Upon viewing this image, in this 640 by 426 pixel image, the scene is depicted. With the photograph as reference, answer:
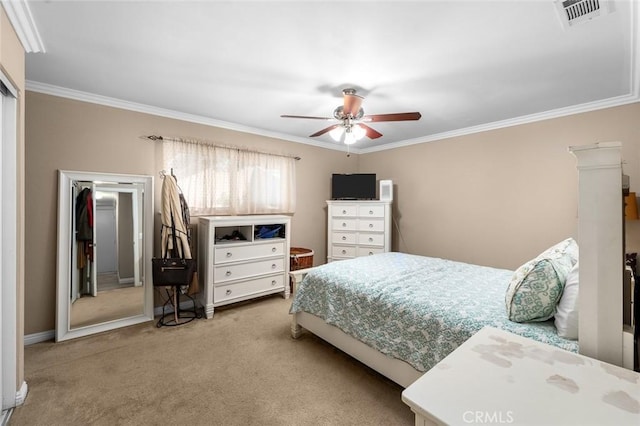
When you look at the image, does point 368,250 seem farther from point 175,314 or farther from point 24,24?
point 24,24

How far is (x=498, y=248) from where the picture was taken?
11.8ft

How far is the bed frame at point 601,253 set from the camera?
1.03m

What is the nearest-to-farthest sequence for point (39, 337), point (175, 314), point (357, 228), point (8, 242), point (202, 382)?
point (8, 242) < point (202, 382) < point (39, 337) < point (175, 314) < point (357, 228)

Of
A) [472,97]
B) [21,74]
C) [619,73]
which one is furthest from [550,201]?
[21,74]

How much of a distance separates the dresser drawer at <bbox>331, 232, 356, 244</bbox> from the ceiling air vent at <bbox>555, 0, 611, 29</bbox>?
11.0 feet

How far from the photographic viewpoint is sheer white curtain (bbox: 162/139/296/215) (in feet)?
11.2

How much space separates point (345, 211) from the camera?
455 centimetres

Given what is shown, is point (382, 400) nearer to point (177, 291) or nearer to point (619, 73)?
point (177, 291)

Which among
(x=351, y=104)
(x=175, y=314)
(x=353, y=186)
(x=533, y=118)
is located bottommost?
(x=175, y=314)

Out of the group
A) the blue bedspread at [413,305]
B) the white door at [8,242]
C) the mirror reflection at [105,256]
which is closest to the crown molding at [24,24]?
the white door at [8,242]

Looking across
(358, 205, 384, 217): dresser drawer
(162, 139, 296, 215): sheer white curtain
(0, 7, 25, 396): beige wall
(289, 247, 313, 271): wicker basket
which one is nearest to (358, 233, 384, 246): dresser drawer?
(358, 205, 384, 217): dresser drawer

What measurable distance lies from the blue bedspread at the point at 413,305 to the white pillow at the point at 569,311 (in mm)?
40

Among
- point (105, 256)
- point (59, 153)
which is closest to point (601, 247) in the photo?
point (105, 256)

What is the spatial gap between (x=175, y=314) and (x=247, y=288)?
2.76 ft
